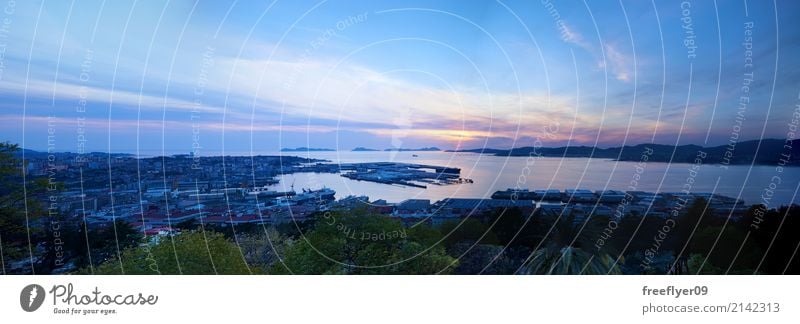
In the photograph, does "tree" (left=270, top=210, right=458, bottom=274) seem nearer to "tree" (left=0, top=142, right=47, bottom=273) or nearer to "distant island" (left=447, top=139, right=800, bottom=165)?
"distant island" (left=447, top=139, right=800, bottom=165)

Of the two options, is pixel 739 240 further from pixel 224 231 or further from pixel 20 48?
pixel 20 48

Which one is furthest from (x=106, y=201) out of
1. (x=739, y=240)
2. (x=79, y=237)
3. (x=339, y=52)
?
(x=739, y=240)

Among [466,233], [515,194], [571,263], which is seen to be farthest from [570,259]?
[466,233]

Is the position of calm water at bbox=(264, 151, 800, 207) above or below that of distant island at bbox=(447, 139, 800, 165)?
below
